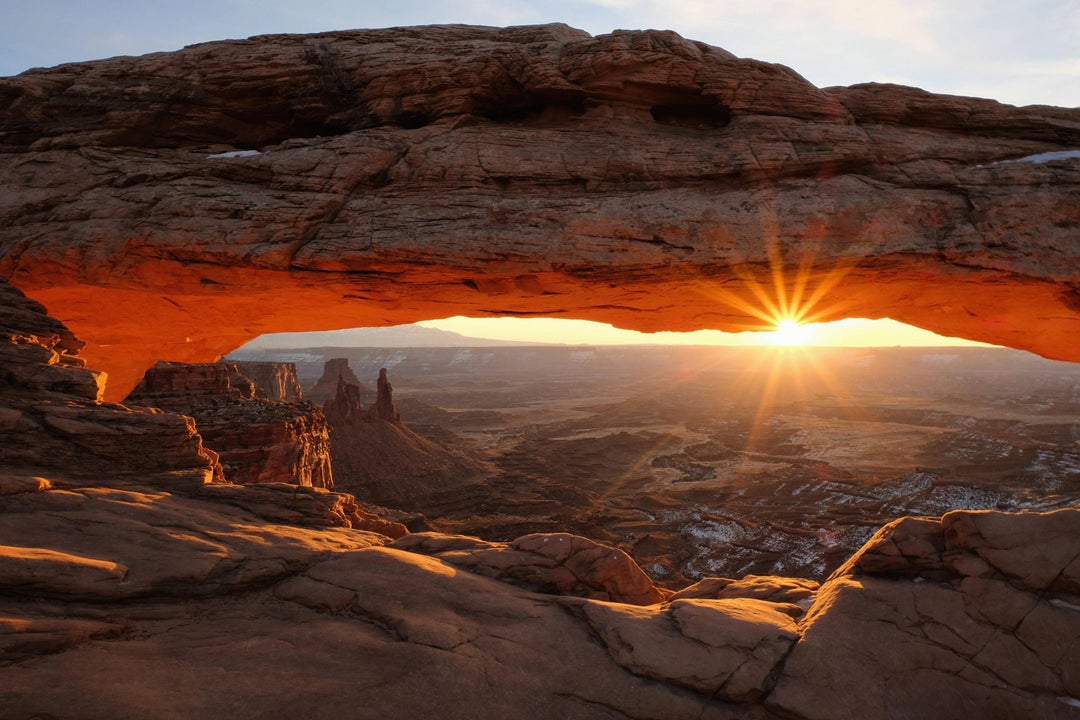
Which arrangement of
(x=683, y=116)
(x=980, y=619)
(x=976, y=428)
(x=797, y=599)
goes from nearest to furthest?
(x=980, y=619)
(x=797, y=599)
(x=683, y=116)
(x=976, y=428)

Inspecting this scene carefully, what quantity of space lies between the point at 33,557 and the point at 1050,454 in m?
64.8

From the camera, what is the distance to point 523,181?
1120 centimetres

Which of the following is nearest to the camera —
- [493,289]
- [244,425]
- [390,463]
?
[493,289]

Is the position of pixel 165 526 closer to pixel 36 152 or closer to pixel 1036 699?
pixel 36 152

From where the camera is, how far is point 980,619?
20.1 ft

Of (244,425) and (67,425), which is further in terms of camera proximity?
(244,425)

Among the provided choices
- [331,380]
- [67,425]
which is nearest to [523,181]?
[67,425]

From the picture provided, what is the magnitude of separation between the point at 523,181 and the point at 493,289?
2434mm

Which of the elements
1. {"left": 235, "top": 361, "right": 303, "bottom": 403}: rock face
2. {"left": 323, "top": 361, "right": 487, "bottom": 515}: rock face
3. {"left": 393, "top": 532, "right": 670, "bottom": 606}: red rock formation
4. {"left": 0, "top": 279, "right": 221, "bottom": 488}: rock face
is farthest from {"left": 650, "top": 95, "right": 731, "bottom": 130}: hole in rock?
{"left": 235, "top": 361, "right": 303, "bottom": 403}: rock face

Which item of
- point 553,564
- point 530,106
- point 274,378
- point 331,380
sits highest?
point 530,106

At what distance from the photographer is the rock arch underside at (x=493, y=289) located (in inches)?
217

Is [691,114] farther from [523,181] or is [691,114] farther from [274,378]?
[274,378]

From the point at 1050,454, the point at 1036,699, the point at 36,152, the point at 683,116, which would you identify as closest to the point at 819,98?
the point at 683,116

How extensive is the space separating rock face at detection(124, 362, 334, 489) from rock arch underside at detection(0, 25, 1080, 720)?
8580 mm
